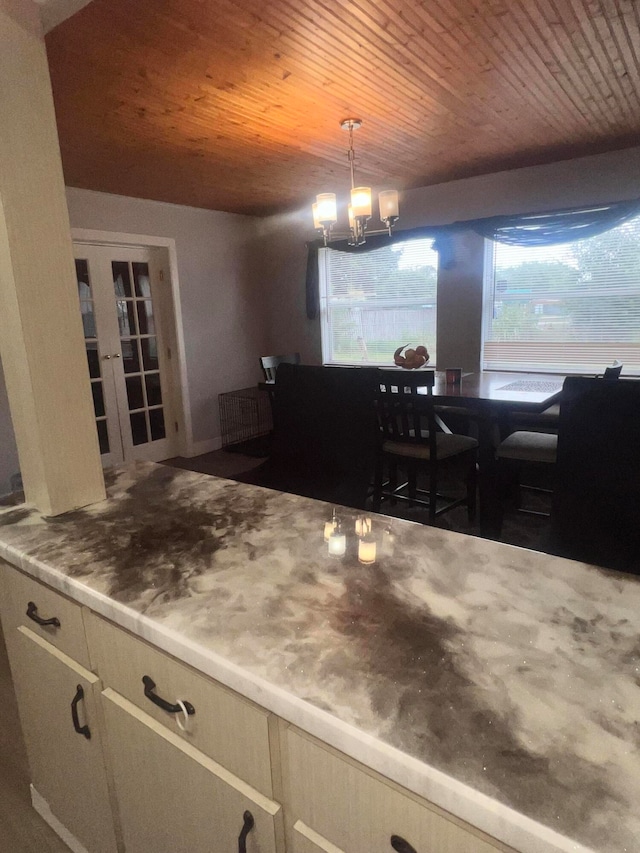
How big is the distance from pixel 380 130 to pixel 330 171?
2.90ft

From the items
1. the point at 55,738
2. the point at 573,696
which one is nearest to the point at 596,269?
the point at 573,696

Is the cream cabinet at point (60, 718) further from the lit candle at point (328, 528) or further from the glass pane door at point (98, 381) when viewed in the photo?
the glass pane door at point (98, 381)

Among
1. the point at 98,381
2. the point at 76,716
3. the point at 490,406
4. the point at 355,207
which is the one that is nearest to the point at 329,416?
the point at 76,716

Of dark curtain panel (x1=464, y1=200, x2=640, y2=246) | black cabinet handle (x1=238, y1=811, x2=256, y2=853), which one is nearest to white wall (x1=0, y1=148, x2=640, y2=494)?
dark curtain panel (x1=464, y1=200, x2=640, y2=246)

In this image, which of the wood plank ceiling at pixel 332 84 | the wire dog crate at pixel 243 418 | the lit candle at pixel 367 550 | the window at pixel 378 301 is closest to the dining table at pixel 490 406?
the wood plank ceiling at pixel 332 84

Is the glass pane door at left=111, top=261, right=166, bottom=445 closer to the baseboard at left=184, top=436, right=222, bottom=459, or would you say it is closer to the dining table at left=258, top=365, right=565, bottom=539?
the baseboard at left=184, top=436, right=222, bottom=459

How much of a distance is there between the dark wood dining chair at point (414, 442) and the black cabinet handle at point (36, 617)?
1879mm

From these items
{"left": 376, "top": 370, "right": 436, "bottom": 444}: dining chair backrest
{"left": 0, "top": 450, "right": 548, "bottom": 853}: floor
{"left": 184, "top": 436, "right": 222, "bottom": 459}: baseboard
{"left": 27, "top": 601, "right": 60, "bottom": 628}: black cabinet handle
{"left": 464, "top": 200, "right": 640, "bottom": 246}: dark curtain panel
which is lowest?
{"left": 0, "top": 450, "right": 548, "bottom": 853}: floor

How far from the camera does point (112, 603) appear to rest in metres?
0.92

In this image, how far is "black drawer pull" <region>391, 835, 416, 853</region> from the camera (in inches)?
24.0

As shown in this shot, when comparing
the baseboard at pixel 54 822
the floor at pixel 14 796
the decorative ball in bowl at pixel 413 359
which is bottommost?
the floor at pixel 14 796

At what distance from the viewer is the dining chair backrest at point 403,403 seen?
9.03 feet

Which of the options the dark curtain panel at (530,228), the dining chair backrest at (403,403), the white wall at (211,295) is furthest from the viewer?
the white wall at (211,295)

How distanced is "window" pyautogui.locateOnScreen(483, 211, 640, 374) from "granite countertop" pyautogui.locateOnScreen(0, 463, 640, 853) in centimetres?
350
